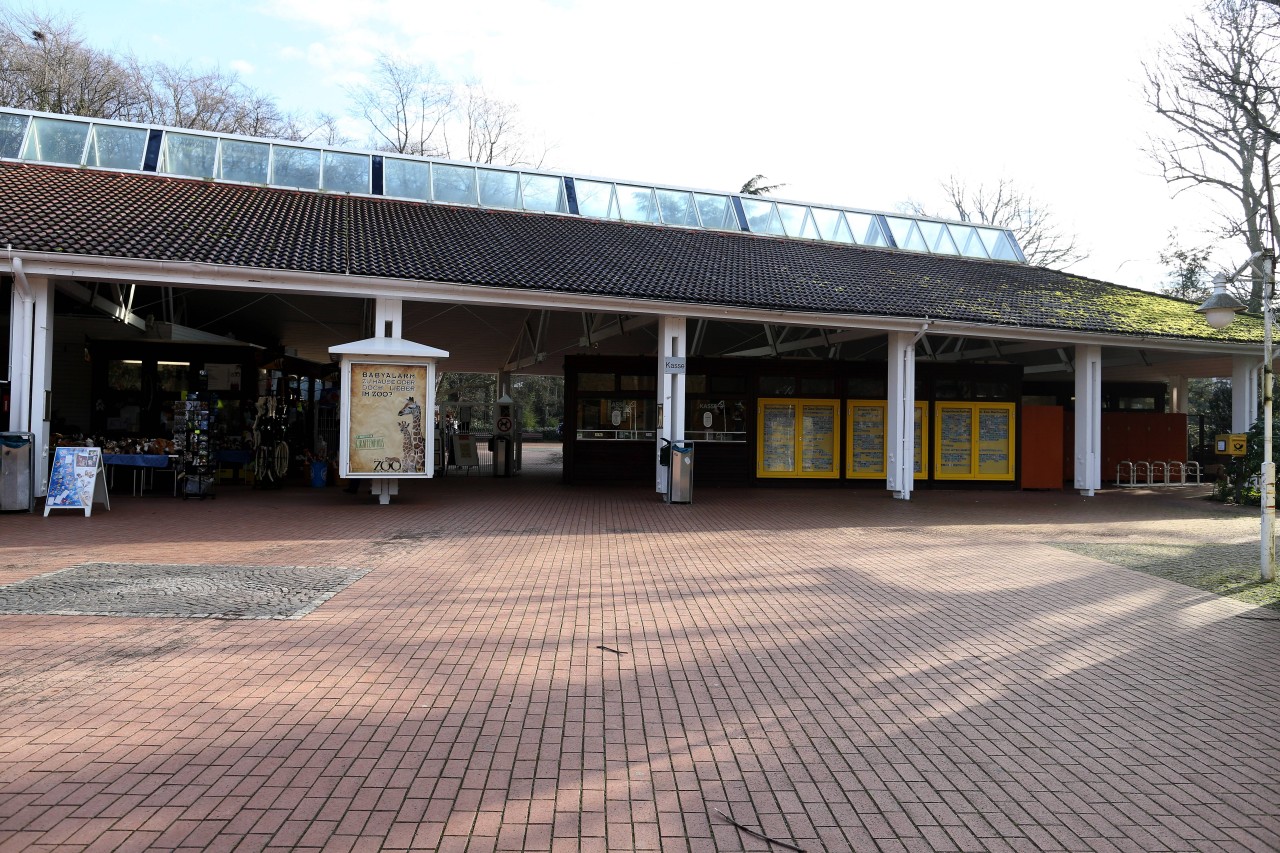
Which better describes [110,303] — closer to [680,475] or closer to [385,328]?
[385,328]

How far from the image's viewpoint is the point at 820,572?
8.19m

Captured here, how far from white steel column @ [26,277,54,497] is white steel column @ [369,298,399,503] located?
4612 millimetres

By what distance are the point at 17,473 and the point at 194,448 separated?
2612mm

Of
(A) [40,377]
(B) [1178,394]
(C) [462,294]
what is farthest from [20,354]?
(B) [1178,394]

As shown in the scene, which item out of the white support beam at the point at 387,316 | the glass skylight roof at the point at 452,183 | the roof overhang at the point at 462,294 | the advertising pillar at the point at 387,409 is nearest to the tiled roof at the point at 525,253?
the roof overhang at the point at 462,294

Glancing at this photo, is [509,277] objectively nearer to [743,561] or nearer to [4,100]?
[743,561]

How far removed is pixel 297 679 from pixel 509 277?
388 inches

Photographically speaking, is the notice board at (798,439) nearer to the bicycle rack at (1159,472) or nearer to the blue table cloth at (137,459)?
the bicycle rack at (1159,472)

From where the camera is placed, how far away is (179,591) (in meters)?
6.65

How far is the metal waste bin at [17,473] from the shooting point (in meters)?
11.3

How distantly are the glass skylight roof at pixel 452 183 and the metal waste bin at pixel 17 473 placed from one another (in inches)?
325

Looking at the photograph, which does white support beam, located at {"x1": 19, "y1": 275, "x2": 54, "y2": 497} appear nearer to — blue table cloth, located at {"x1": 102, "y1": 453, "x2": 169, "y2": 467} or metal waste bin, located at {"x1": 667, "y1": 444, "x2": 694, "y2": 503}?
blue table cloth, located at {"x1": 102, "y1": 453, "x2": 169, "y2": 467}

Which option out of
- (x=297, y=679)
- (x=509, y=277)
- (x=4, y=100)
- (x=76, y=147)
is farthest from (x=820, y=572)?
(x=4, y=100)

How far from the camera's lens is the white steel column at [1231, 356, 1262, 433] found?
1828cm
